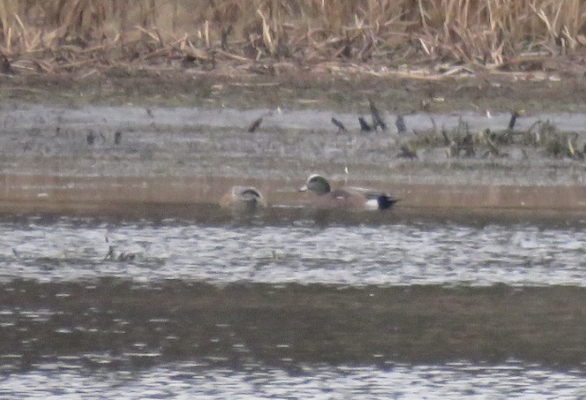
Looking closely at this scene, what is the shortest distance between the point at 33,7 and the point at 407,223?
652 cm

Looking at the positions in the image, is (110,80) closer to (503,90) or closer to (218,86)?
(218,86)

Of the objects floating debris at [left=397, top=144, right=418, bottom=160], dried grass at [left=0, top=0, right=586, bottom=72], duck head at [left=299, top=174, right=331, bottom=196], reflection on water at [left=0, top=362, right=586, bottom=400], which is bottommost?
reflection on water at [left=0, top=362, right=586, bottom=400]

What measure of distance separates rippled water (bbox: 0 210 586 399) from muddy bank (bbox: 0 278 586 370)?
0.01 m

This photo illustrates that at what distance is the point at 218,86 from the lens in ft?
40.6

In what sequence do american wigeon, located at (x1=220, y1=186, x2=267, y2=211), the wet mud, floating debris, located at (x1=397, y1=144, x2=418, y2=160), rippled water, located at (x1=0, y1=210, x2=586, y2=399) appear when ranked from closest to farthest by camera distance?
rippled water, located at (x1=0, y1=210, x2=586, y2=399) < american wigeon, located at (x1=220, y1=186, x2=267, y2=211) < the wet mud < floating debris, located at (x1=397, y1=144, x2=418, y2=160)

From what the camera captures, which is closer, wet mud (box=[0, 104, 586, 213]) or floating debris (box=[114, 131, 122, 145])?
wet mud (box=[0, 104, 586, 213])

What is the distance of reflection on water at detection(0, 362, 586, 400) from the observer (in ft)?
15.0

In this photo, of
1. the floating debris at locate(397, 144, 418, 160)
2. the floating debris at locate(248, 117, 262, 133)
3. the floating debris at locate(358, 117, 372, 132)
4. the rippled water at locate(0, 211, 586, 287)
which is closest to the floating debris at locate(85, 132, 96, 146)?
the floating debris at locate(248, 117, 262, 133)

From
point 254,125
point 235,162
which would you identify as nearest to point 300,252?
point 235,162

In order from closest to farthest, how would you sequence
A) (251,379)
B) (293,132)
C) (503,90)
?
(251,379) → (293,132) → (503,90)

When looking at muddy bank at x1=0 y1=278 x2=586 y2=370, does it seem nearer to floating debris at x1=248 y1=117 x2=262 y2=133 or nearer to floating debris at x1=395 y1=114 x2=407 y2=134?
floating debris at x1=248 y1=117 x2=262 y2=133

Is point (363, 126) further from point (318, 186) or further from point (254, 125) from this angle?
point (318, 186)

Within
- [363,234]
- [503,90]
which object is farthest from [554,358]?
[503,90]

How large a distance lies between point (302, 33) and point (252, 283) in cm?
→ 713
